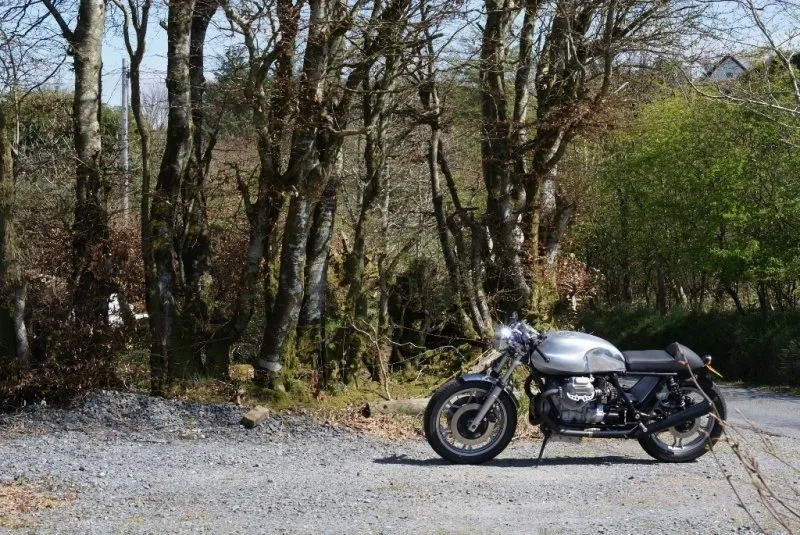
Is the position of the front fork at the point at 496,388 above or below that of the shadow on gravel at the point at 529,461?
above

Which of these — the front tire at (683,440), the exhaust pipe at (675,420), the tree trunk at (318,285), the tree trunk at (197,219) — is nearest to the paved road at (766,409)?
the front tire at (683,440)

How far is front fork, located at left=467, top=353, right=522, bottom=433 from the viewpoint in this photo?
8.65 m

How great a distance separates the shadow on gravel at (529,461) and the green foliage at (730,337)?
44.4 ft

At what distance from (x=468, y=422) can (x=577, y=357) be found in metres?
1.11

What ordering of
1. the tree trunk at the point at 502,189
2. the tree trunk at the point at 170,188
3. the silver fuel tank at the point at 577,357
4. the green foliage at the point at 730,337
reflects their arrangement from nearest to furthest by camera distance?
the silver fuel tank at the point at 577,357
the tree trunk at the point at 170,188
the tree trunk at the point at 502,189
the green foliage at the point at 730,337

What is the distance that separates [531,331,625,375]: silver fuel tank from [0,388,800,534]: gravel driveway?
0.83 metres

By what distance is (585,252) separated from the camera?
31375 mm

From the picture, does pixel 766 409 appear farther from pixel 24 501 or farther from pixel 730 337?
pixel 24 501

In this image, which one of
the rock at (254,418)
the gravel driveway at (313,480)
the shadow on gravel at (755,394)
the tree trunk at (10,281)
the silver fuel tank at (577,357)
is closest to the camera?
the gravel driveway at (313,480)

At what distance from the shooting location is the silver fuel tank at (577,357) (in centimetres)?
855

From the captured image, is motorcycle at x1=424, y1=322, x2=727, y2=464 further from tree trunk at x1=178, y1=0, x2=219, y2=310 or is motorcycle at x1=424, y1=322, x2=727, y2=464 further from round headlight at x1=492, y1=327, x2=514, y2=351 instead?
tree trunk at x1=178, y1=0, x2=219, y2=310

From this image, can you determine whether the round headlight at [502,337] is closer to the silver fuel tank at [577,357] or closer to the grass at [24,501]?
the silver fuel tank at [577,357]

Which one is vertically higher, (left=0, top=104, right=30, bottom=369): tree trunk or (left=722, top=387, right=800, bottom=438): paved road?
(left=0, top=104, right=30, bottom=369): tree trunk

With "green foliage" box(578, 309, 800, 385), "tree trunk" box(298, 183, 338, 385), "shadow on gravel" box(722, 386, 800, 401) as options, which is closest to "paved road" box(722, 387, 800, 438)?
"shadow on gravel" box(722, 386, 800, 401)
